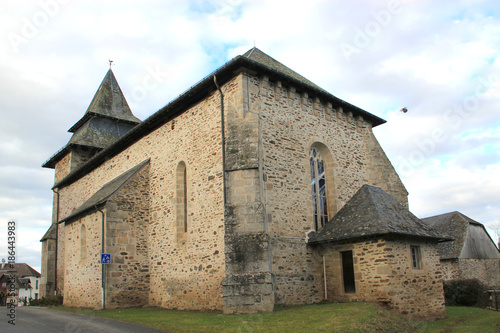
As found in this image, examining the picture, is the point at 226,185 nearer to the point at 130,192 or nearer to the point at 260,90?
the point at 260,90

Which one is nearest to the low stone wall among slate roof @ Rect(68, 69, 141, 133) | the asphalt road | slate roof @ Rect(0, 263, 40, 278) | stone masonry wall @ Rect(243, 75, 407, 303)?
stone masonry wall @ Rect(243, 75, 407, 303)

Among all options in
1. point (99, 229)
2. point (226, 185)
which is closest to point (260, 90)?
point (226, 185)

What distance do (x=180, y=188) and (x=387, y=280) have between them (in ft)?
26.0

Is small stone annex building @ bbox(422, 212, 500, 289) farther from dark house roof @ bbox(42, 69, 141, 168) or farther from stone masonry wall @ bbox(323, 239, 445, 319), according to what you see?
dark house roof @ bbox(42, 69, 141, 168)

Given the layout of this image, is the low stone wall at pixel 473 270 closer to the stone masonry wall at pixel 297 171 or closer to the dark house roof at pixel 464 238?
the dark house roof at pixel 464 238

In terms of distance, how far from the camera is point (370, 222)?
11.3 m

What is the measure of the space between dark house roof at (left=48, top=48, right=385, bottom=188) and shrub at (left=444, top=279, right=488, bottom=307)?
9.26 m

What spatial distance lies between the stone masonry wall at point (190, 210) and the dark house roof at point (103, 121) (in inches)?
420

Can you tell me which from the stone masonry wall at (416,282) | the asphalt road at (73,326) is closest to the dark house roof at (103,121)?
the asphalt road at (73,326)

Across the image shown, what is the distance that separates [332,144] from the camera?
14.8m

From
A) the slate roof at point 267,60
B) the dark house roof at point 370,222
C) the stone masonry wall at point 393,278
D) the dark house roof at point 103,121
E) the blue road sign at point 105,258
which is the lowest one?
the stone masonry wall at point 393,278

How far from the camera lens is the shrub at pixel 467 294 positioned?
1856 centimetres

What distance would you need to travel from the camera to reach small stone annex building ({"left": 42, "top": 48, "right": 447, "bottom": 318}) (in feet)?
35.7

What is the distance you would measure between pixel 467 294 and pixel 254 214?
45.6 feet
